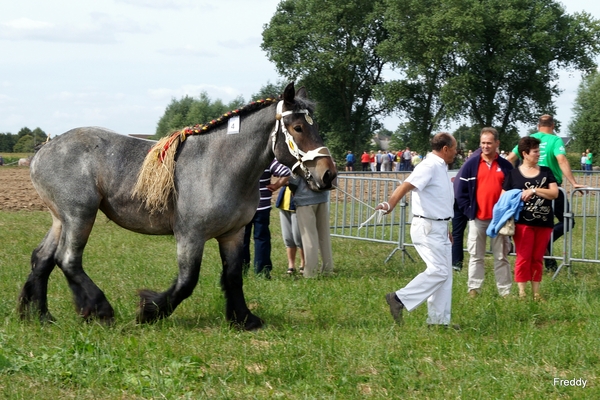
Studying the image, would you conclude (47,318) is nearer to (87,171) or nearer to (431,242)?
(87,171)

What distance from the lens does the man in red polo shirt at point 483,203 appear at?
8.90m

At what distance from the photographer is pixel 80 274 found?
6867 millimetres

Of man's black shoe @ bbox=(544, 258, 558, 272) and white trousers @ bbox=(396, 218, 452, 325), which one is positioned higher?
white trousers @ bbox=(396, 218, 452, 325)

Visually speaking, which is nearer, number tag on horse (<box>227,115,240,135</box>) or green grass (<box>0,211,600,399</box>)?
green grass (<box>0,211,600,399</box>)

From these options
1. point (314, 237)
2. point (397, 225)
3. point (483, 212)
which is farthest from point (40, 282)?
point (397, 225)

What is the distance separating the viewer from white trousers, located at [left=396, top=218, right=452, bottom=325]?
22.9 feet

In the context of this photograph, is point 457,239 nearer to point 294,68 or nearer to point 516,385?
point 516,385

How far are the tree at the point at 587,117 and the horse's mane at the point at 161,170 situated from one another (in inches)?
2312

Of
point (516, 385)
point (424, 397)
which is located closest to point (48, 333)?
point (424, 397)

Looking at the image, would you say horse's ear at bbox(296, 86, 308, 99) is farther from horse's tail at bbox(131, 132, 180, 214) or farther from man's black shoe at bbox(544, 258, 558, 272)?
man's black shoe at bbox(544, 258, 558, 272)

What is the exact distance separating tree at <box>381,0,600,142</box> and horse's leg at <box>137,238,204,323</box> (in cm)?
4729

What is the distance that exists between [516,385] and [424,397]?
0.68 metres

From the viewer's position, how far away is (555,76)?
5478 cm

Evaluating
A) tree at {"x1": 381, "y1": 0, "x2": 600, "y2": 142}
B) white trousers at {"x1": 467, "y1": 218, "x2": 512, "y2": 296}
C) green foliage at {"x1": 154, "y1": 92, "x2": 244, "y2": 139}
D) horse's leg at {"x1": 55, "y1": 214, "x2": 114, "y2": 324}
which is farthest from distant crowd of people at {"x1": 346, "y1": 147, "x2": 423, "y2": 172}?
horse's leg at {"x1": 55, "y1": 214, "x2": 114, "y2": 324}
